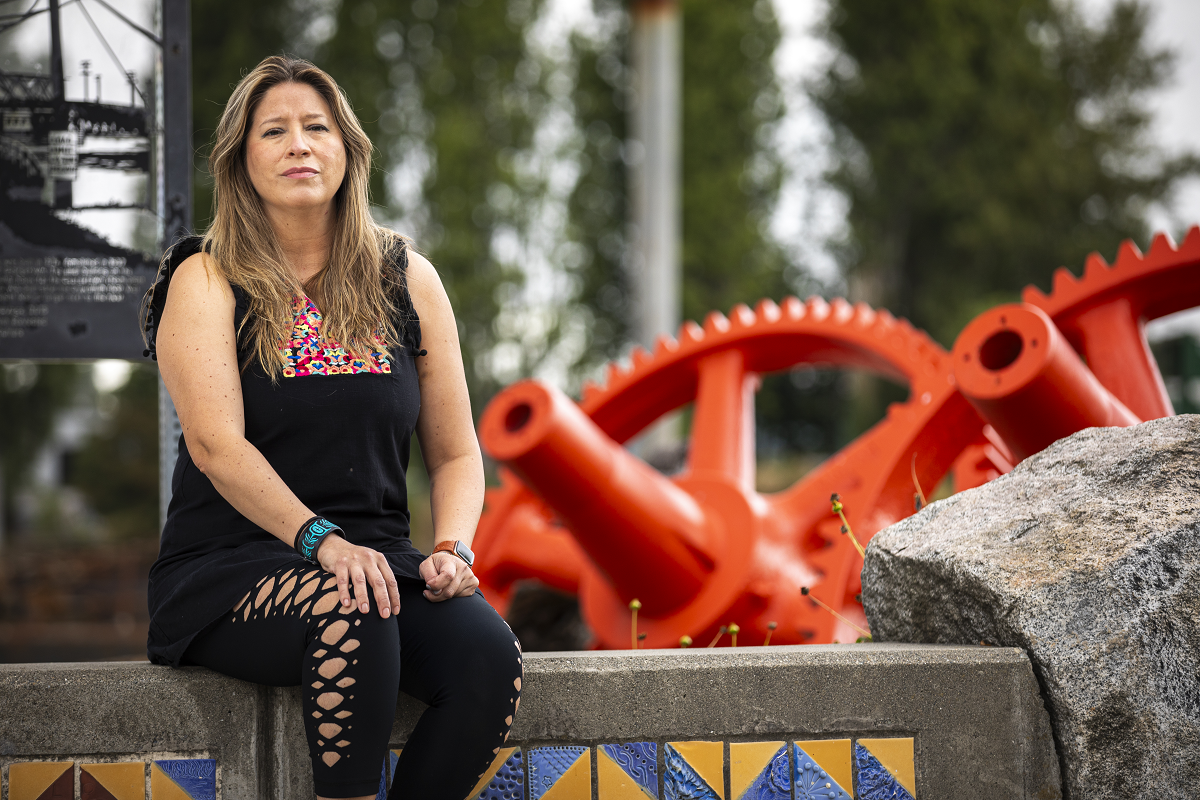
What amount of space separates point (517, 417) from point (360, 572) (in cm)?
147

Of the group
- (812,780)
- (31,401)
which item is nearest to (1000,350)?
(812,780)

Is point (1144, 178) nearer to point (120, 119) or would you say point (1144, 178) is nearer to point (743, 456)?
point (743, 456)

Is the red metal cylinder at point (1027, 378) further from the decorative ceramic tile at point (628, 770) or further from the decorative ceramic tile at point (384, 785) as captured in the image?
the decorative ceramic tile at point (384, 785)

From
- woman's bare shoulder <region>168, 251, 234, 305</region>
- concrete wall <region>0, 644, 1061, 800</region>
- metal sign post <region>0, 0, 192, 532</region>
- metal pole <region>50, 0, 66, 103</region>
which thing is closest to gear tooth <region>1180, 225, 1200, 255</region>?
concrete wall <region>0, 644, 1061, 800</region>

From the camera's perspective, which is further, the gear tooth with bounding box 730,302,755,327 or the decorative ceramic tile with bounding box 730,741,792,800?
the gear tooth with bounding box 730,302,755,327

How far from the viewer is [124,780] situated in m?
1.92

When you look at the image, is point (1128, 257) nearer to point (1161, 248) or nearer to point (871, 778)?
point (1161, 248)

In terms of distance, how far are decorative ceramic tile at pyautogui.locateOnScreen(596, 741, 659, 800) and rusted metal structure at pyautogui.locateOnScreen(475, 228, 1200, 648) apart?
123 centimetres

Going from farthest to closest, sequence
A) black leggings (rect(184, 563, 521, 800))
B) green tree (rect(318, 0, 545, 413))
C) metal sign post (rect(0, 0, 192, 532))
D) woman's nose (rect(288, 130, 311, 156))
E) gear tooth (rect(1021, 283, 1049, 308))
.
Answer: green tree (rect(318, 0, 545, 413)), gear tooth (rect(1021, 283, 1049, 308)), metal sign post (rect(0, 0, 192, 532)), woman's nose (rect(288, 130, 311, 156)), black leggings (rect(184, 563, 521, 800))

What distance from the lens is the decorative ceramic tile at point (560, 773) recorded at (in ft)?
6.42

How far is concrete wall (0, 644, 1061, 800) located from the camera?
1912 millimetres

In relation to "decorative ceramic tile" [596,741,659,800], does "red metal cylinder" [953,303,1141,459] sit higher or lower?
higher

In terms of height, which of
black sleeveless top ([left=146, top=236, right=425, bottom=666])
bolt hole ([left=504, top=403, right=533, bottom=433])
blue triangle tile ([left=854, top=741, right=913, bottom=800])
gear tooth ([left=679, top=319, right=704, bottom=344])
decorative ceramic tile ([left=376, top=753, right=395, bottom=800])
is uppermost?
gear tooth ([left=679, top=319, right=704, bottom=344])

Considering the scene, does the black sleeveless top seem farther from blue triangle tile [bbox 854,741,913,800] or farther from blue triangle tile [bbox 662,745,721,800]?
blue triangle tile [bbox 854,741,913,800]
